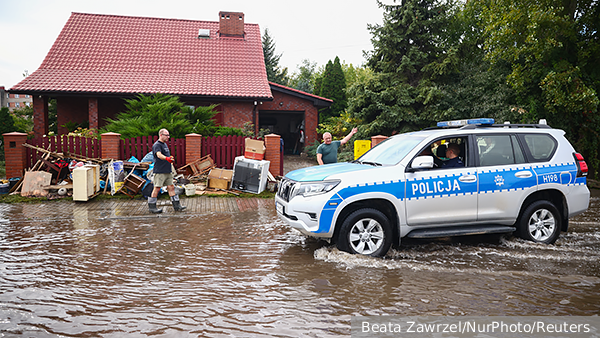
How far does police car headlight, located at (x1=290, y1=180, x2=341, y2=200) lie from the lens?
5174 mm

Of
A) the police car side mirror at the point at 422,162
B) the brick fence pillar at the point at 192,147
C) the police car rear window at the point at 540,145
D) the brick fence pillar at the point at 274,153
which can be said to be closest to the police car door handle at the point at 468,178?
the police car side mirror at the point at 422,162

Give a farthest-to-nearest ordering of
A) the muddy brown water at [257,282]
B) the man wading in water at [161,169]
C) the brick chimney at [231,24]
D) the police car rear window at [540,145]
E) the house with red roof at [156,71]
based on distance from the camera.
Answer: the brick chimney at [231,24], the house with red roof at [156,71], the man wading in water at [161,169], the police car rear window at [540,145], the muddy brown water at [257,282]

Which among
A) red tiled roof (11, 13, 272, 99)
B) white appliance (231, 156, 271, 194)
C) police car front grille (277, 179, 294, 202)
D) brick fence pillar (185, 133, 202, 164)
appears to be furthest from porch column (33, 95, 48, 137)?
police car front grille (277, 179, 294, 202)

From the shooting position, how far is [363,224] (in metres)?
5.26

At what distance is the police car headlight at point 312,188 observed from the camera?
17.0 feet

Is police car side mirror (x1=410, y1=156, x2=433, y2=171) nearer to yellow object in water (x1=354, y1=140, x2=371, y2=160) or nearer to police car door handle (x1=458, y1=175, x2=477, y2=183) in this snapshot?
police car door handle (x1=458, y1=175, x2=477, y2=183)

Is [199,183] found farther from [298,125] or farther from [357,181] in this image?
[298,125]

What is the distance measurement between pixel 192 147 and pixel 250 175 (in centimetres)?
221

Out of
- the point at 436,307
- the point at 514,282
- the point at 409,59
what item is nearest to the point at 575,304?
the point at 514,282

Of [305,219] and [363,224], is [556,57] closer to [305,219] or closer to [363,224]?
[363,224]

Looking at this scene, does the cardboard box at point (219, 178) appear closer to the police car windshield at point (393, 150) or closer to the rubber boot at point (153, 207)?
the rubber boot at point (153, 207)

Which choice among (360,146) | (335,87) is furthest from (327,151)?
(335,87)

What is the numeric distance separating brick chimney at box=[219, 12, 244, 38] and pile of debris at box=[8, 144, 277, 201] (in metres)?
13.5

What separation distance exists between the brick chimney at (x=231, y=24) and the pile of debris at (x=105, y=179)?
44.2 ft
